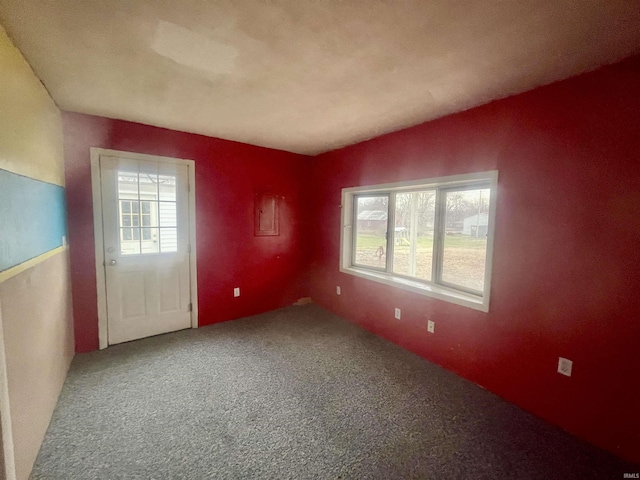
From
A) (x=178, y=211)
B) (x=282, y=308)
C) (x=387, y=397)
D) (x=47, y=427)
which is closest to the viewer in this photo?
(x=47, y=427)

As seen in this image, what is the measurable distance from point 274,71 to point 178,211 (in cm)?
205

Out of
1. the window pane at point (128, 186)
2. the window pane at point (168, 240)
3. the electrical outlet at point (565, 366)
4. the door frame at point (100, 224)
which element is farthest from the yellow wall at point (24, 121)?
the electrical outlet at point (565, 366)

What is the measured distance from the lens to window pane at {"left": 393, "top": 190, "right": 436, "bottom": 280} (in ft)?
9.09

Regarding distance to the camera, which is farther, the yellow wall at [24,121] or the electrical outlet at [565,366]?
the electrical outlet at [565,366]

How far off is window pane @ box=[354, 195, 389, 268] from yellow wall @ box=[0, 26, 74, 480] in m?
3.04

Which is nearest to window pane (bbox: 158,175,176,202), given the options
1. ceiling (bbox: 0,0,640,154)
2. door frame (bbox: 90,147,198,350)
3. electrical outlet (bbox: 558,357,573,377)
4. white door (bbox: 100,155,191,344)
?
white door (bbox: 100,155,191,344)

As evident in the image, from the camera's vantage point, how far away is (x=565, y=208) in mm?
1718

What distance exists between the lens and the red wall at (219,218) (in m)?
2.52

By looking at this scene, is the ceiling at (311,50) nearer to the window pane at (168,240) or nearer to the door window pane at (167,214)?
the door window pane at (167,214)

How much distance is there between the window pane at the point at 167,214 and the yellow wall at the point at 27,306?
0.92 metres

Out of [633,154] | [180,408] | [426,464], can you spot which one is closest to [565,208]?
[633,154]

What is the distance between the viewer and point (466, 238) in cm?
242

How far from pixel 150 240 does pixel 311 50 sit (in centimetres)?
255

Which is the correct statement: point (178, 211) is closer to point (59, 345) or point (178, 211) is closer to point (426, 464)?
point (59, 345)
